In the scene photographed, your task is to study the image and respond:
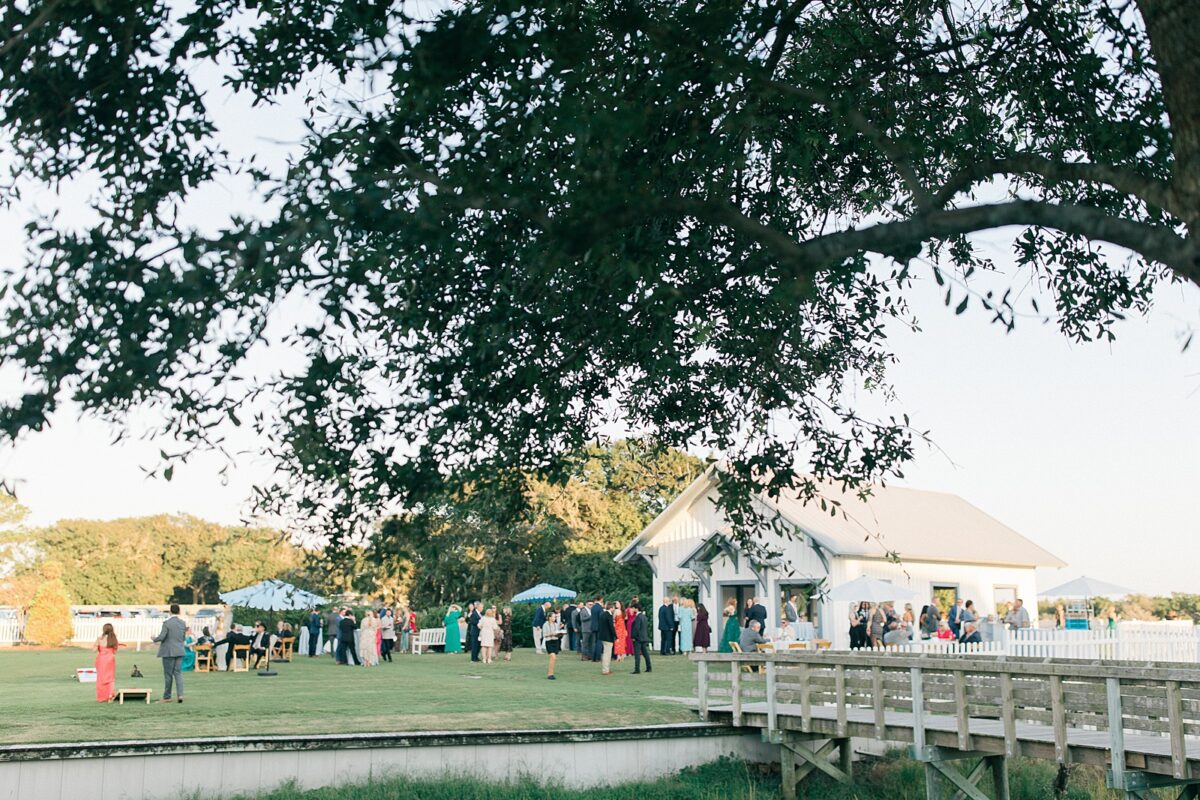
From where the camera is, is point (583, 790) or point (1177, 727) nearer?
point (1177, 727)

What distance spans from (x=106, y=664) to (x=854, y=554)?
20.1 m

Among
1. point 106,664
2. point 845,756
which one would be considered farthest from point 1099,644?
point 106,664

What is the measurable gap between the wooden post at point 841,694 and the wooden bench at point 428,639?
25.9 m

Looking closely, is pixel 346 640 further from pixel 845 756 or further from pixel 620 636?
pixel 845 756

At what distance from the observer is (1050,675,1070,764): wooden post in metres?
13.4

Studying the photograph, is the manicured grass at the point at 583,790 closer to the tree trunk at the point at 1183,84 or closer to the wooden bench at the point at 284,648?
the tree trunk at the point at 1183,84

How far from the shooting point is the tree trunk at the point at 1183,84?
5598 mm

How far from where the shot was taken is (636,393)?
10109 millimetres

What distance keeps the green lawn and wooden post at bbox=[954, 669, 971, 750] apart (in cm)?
464

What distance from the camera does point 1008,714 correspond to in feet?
46.0

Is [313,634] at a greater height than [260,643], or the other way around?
[260,643]

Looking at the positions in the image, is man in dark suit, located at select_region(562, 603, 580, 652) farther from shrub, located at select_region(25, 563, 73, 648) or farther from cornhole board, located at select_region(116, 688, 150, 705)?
shrub, located at select_region(25, 563, 73, 648)

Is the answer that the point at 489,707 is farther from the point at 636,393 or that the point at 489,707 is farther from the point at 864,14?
the point at 864,14

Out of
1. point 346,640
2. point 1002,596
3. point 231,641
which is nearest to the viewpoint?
point 231,641
